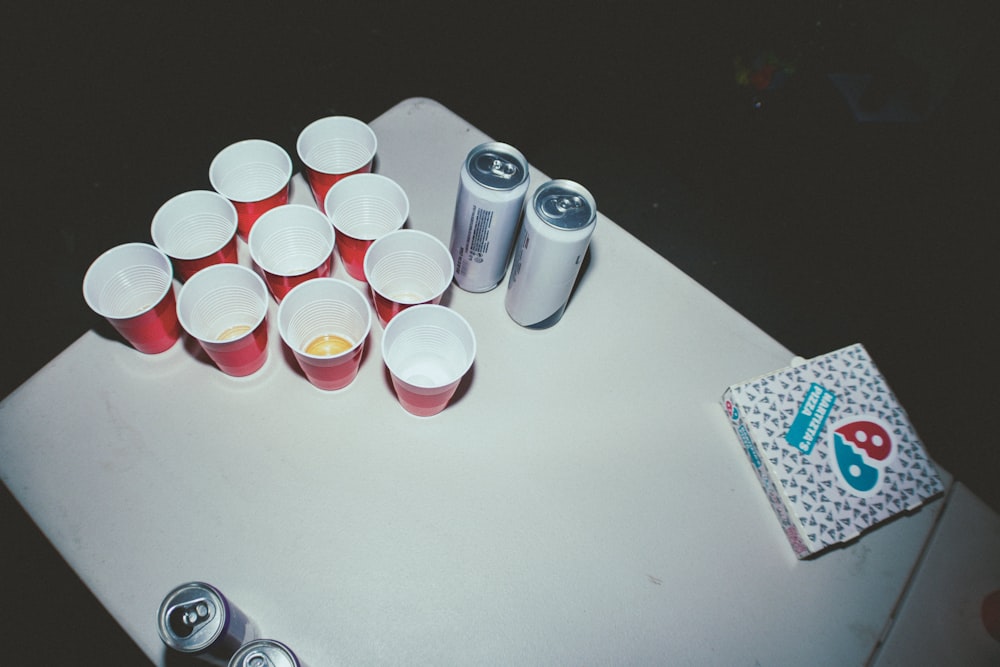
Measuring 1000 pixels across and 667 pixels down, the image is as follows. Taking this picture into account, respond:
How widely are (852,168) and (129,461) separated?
7.78 ft

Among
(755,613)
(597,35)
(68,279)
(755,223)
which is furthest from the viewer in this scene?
(597,35)

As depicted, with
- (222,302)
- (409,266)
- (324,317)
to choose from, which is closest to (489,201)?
(409,266)

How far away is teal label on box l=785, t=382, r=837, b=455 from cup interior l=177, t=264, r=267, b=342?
0.73 meters

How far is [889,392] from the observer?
2.64ft

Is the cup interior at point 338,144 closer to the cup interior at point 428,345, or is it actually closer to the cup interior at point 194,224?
the cup interior at point 194,224

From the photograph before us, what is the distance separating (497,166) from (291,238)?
12.8 inches

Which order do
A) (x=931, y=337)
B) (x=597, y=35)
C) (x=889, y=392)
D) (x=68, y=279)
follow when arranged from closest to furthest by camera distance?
(x=889, y=392)
(x=68, y=279)
(x=931, y=337)
(x=597, y=35)

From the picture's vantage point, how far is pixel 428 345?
2.57 ft

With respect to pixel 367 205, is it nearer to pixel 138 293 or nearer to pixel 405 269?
pixel 405 269

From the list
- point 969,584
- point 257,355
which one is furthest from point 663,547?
point 257,355

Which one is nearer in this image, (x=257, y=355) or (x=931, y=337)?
(x=257, y=355)

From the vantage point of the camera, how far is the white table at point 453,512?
654 mm

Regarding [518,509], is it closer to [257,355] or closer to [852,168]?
[257,355]

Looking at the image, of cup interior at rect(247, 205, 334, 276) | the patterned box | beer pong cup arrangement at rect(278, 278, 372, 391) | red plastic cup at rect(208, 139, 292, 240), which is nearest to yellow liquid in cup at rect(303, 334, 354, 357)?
beer pong cup arrangement at rect(278, 278, 372, 391)
